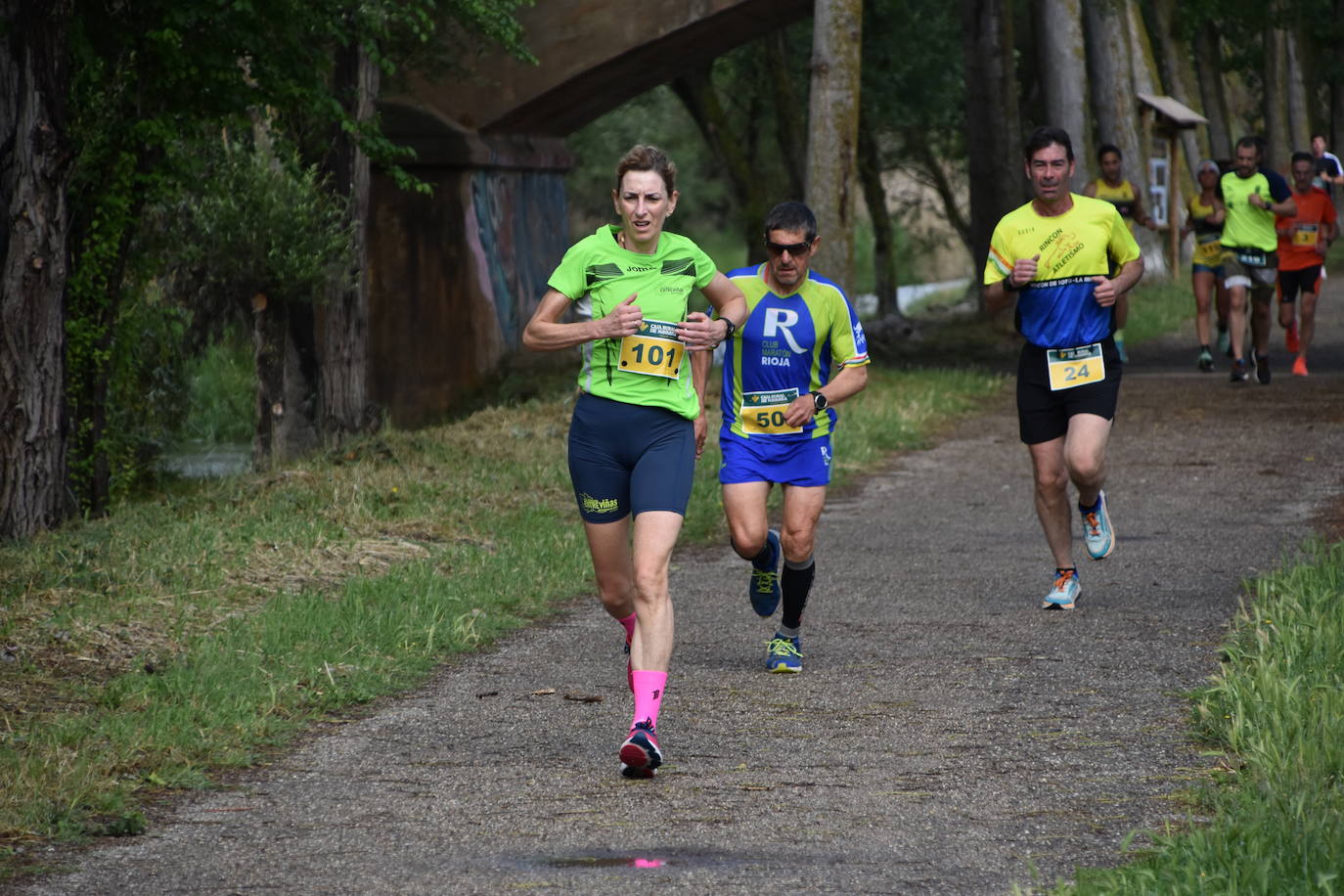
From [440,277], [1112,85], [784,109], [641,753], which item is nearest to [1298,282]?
[440,277]

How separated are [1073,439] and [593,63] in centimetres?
1212

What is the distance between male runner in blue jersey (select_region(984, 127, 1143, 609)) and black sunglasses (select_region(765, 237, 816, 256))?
1384 millimetres

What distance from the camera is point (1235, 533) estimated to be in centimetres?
1059

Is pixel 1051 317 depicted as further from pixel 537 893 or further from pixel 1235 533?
pixel 537 893

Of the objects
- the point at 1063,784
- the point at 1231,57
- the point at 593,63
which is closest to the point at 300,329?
the point at 593,63

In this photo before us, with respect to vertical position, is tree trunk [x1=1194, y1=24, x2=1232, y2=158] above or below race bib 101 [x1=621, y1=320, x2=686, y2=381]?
above

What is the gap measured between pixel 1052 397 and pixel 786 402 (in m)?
1.66

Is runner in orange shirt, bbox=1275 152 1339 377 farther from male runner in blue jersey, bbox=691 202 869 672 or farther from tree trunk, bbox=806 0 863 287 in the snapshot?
male runner in blue jersey, bbox=691 202 869 672

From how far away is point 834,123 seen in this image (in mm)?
17875

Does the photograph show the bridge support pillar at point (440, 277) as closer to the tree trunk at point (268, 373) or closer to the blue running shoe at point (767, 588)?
the tree trunk at point (268, 373)

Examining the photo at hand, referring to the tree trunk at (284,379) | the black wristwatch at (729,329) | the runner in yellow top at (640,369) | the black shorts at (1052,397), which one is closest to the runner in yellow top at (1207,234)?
the tree trunk at (284,379)

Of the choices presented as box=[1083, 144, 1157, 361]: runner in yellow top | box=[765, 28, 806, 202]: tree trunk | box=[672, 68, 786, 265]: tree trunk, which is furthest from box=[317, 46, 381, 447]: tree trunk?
box=[765, 28, 806, 202]: tree trunk

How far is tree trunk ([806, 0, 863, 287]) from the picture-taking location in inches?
695

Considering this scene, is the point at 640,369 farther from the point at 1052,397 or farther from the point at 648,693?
the point at 1052,397
